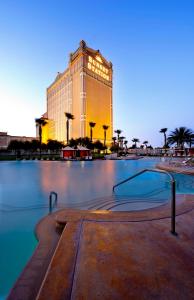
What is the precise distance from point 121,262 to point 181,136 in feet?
149

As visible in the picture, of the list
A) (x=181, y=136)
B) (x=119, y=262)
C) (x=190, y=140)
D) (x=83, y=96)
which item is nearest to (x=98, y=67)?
(x=83, y=96)

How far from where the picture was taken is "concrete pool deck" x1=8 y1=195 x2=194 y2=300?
1560mm

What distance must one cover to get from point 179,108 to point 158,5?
115 m

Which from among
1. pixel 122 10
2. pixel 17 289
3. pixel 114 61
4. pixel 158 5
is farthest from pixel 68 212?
pixel 114 61

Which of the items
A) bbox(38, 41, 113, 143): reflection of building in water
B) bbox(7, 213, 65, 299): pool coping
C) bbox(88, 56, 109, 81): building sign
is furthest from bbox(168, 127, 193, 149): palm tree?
bbox(88, 56, 109, 81): building sign

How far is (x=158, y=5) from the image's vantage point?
19.5 m

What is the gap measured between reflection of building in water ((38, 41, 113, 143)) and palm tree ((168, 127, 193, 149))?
40.7 meters

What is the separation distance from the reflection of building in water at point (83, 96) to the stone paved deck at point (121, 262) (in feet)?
249

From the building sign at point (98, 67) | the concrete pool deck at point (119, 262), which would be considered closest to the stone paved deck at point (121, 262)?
the concrete pool deck at point (119, 262)

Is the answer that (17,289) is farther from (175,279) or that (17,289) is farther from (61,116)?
(61,116)

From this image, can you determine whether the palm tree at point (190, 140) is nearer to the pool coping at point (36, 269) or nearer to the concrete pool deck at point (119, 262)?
the concrete pool deck at point (119, 262)

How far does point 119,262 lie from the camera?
1951 mm

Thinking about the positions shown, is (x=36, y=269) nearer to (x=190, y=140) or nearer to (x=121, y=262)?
(x=121, y=262)

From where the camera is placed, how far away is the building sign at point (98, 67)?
3430 inches
